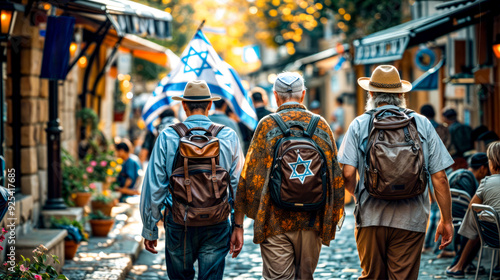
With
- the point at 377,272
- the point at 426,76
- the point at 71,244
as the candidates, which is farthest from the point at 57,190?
the point at 426,76

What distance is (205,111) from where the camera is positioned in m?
5.42

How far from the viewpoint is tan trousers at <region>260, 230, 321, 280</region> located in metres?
4.95

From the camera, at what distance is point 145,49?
13.8 m

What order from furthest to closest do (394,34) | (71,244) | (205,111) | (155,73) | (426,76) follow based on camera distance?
(155,73)
(426,76)
(394,34)
(71,244)
(205,111)

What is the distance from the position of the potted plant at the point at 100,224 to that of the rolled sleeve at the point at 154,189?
446 centimetres

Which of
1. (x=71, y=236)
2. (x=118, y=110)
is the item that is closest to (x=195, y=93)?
(x=71, y=236)

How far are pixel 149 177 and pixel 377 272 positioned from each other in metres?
1.79

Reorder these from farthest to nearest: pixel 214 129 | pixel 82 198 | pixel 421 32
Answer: pixel 82 198
pixel 421 32
pixel 214 129

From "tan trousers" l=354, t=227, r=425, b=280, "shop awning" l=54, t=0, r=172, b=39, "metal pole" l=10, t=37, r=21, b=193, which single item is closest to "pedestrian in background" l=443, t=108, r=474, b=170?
"shop awning" l=54, t=0, r=172, b=39

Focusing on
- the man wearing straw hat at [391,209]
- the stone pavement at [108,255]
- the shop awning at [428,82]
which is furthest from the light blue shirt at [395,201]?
the shop awning at [428,82]

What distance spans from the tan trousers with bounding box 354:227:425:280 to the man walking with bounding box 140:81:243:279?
103cm

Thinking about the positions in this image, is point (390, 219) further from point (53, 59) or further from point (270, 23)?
point (270, 23)

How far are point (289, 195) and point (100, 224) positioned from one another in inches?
209

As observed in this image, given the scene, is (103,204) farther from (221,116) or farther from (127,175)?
(221,116)
